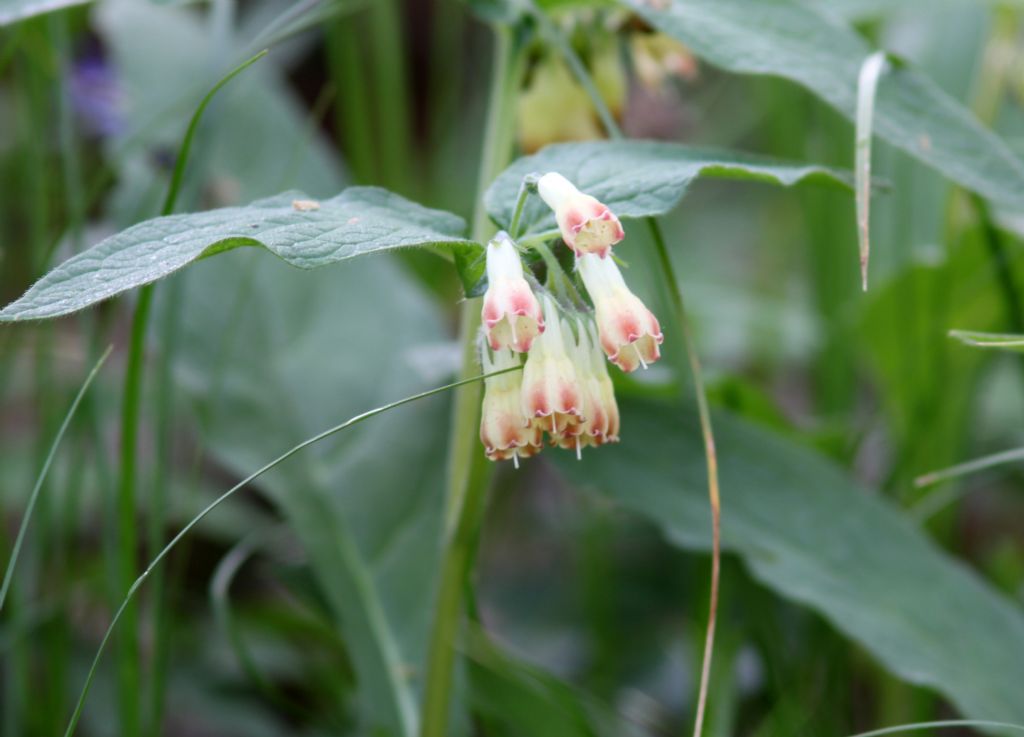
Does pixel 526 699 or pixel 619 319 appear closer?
pixel 619 319

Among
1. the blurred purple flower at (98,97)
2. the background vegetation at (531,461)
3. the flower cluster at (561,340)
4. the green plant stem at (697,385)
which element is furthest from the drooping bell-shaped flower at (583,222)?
the blurred purple flower at (98,97)

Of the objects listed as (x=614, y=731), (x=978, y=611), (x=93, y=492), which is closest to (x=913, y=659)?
(x=978, y=611)

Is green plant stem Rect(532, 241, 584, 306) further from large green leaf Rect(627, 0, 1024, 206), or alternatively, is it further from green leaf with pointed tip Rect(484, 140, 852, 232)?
large green leaf Rect(627, 0, 1024, 206)

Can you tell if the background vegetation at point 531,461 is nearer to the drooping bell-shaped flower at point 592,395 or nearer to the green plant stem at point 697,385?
the green plant stem at point 697,385

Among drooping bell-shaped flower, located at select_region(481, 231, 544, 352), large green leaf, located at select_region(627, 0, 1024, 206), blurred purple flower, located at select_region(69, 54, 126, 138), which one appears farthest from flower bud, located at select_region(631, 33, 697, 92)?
blurred purple flower, located at select_region(69, 54, 126, 138)

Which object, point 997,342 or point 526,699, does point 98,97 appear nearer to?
point 526,699

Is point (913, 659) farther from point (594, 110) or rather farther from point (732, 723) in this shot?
point (594, 110)

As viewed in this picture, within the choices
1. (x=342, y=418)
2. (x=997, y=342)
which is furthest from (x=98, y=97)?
(x=997, y=342)
